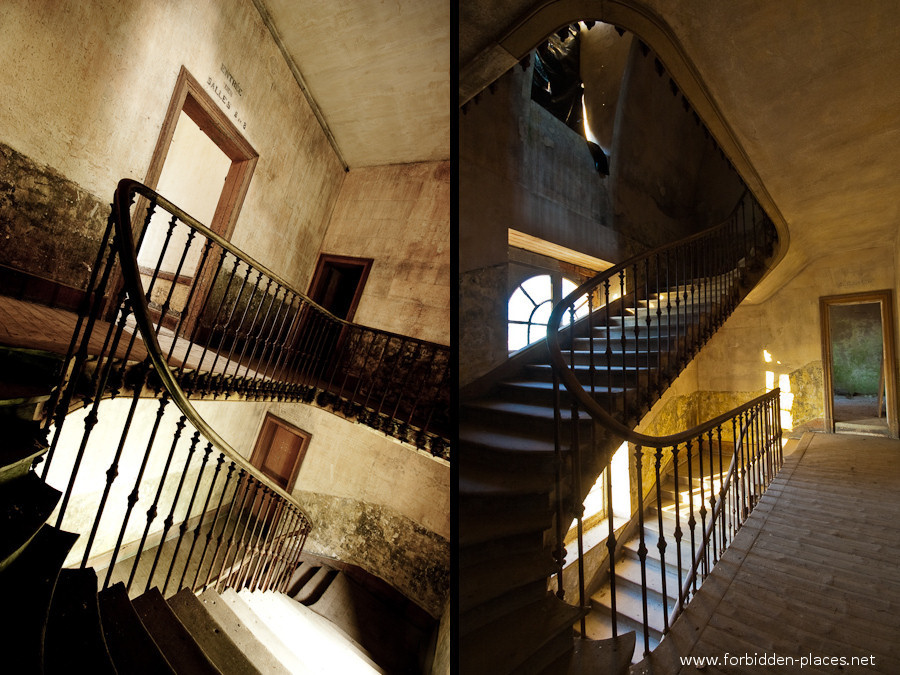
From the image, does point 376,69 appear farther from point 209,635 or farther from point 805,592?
point 805,592

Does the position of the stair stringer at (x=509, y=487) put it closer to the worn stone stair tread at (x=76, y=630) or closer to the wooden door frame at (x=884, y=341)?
the worn stone stair tread at (x=76, y=630)

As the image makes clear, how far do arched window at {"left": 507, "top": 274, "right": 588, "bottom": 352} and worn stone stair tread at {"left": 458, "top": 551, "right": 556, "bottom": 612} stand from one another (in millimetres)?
1672

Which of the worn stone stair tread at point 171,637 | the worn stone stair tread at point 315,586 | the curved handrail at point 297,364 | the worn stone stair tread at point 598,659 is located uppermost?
the curved handrail at point 297,364

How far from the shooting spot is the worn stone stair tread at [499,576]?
65.8 inches

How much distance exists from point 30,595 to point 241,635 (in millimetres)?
1662

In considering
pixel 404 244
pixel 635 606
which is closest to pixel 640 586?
pixel 635 606

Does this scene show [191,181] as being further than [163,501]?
Yes

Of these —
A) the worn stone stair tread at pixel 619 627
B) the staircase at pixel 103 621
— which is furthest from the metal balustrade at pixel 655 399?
the staircase at pixel 103 621

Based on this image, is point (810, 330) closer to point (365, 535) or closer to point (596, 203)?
point (596, 203)

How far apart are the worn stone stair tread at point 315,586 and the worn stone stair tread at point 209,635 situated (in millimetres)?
2585

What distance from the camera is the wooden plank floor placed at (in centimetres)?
162

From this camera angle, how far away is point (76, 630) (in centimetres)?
137

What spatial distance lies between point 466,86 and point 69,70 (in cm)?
309

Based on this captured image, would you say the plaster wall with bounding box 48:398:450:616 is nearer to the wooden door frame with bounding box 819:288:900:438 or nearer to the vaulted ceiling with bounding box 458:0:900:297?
the vaulted ceiling with bounding box 458:0:900:297
